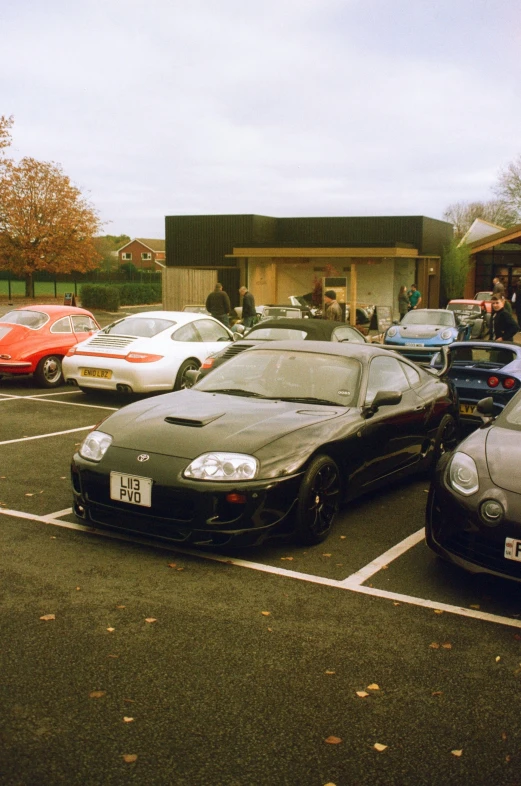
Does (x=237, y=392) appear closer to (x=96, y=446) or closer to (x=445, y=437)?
(x=96, y=446)

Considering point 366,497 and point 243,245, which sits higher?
point 243,245

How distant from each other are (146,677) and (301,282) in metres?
36.1

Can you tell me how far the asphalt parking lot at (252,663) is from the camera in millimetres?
3090

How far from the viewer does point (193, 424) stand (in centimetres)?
Result: 573

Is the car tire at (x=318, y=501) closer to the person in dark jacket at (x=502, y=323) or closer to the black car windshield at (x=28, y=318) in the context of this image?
the black car windshield at (x=28, y=318)

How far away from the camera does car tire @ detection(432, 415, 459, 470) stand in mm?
7832

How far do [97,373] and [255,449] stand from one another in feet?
24.4

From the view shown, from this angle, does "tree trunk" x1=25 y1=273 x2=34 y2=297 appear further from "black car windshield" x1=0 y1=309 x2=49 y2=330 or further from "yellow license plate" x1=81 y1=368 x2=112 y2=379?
"yellow license plate" x1=81 y1=368 x2=112 y2=379

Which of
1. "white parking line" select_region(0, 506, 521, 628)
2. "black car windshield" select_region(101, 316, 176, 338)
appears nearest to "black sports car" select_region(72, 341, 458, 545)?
"white parking line" select_region(0, 506, 521, 628)

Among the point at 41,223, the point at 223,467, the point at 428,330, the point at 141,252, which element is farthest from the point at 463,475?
the point at 141,252

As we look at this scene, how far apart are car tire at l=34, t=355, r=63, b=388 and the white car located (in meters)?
1.57

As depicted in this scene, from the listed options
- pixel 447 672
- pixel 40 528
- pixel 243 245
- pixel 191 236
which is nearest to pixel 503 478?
pixel 447 672

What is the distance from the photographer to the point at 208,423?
5.73 meters

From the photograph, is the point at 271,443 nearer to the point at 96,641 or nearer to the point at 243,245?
the point at 96,641
